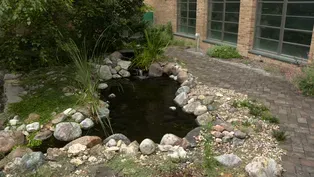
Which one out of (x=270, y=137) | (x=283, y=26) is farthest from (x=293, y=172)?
(x=283, y=26)

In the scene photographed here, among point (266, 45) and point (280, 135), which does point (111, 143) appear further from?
point (266, 45)

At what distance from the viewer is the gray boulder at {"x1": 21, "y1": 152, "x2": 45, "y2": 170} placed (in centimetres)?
253

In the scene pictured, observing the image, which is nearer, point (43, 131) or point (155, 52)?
point (43, 131)

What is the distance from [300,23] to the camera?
18.1 feet

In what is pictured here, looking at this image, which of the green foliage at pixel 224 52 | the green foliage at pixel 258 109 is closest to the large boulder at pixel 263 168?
the green foliage at pixel 258 109

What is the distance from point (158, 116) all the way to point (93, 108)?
0.98 metres

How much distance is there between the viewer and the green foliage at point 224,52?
22.5 feet

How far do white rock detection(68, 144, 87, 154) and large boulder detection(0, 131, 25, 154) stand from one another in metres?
0.77

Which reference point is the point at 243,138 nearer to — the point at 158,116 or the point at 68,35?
the point at 158,116

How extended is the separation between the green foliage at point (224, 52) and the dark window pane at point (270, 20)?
94cm

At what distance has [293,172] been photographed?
7.84ft

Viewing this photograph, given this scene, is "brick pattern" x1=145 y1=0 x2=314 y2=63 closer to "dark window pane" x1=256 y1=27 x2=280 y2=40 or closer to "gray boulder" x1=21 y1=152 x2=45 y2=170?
"dark window pane" x1=256 y1=27 x2=280 y2=40

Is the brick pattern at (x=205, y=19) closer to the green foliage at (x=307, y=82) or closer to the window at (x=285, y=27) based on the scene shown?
the window at (x=285, y=27)

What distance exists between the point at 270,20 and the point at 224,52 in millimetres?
1311
